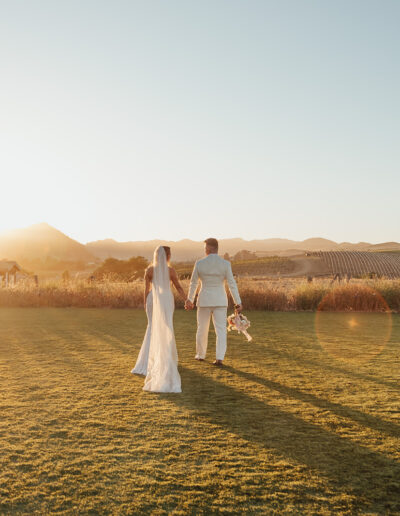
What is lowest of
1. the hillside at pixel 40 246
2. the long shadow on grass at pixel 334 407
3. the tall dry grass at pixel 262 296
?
the long shadow on grass at pixel 334 407

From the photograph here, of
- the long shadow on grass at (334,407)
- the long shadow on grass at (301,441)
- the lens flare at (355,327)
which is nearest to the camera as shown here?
the long shadow on grass at (301,441)

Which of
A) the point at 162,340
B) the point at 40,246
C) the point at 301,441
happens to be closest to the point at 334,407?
the point at 301,441

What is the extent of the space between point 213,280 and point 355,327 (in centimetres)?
739

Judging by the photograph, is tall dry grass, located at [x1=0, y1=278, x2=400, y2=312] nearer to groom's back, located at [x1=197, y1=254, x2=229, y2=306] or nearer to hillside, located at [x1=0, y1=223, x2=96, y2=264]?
groom's back, located at [x1=197, y1=254, x2=229, y2=306]

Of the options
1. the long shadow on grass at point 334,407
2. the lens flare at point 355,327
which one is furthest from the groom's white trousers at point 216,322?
the lens flare at point 355,327

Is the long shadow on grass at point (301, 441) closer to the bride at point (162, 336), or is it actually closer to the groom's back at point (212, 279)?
the bride at point (162, 336)

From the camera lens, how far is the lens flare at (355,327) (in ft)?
33.6

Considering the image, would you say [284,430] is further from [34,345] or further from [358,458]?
[34,345]

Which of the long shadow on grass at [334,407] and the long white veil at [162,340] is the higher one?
the long white veil at [162,340]

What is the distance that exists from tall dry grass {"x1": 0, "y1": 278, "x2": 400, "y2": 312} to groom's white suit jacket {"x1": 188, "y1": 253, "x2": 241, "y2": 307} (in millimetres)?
10944

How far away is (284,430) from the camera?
505 centimetres

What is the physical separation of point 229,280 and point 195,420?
3146 mm

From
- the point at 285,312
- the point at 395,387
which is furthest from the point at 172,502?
the point at 285,312

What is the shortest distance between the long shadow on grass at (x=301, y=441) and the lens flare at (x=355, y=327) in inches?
147
